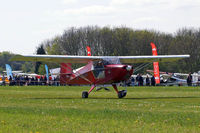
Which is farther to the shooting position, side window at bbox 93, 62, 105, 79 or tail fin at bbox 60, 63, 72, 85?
tail fin at bbox 60, 63, 72, 85

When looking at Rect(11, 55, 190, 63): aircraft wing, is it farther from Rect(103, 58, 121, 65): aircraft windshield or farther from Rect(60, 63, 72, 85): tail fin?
Rect(60, 63, 72, 85): tail fin

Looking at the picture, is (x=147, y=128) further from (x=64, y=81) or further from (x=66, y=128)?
(x=64, y=81)

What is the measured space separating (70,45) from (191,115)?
80.4 metres

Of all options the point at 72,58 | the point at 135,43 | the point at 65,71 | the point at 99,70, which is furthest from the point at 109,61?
the point at 135,43

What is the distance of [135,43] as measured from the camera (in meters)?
86.6

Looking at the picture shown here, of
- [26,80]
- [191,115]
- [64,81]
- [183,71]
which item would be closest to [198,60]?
[183,71]

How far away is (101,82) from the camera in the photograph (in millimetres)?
27266

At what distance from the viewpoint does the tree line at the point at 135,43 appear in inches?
3307

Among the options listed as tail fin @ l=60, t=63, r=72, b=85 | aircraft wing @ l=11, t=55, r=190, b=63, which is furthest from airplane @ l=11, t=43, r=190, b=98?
tail fin @ l=60, t=63, r=72, b=85

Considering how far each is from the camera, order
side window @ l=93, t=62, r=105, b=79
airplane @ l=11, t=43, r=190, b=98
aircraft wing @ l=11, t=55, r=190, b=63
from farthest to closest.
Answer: side window @ l=93, t=62, r=105, b=79 < aircraft wing @ l=11, t=55, r=190, b=63 < airplane @ l=11, t=43, r=190, b=98

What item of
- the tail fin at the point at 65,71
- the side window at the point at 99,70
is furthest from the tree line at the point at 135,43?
the side window at the point at 99,70

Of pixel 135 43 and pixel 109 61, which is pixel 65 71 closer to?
pixel 109 61

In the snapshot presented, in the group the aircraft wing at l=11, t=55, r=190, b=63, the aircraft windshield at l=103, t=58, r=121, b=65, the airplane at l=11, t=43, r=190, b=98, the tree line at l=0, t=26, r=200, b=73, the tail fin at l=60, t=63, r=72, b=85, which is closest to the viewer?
the airplane at l=11, t=43, r=190, b=98

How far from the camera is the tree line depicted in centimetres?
8400
